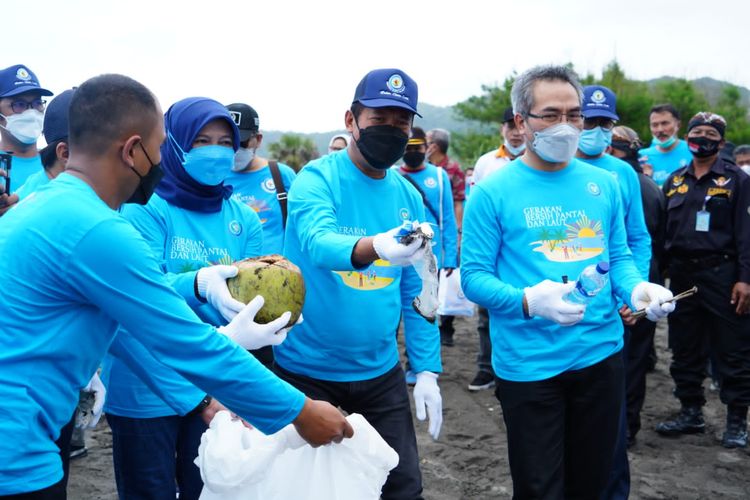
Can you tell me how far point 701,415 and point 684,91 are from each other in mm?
20096

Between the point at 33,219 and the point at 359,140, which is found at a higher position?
the point at 359,140

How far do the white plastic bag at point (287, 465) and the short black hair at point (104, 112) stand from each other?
1.13 m

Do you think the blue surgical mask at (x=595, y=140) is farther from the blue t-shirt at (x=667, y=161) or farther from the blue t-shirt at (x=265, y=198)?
the blue t-shirt at (x=667, y=161)

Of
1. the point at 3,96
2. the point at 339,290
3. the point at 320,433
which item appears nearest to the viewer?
the point at 320,433

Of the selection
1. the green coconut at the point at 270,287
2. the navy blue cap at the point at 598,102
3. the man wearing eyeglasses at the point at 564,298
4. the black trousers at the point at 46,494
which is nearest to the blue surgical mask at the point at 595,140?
the navy blue cap at the point at 598,102

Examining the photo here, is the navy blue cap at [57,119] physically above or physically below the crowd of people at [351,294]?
above

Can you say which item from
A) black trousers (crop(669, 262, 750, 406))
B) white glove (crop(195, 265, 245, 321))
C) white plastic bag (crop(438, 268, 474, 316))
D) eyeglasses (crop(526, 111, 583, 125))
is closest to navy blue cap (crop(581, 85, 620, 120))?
eyeglasses (crop(526, 111, 583, 125))

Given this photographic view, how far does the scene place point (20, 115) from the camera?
5508 mm

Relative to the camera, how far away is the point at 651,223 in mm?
5730

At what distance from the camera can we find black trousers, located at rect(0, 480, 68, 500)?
1.97 m

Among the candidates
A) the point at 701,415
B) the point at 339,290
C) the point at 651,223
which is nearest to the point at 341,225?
the point at 339,290

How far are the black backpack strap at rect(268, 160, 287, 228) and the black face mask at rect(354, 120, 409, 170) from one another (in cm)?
220

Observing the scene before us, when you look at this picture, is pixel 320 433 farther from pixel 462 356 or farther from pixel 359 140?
pixel 462 356

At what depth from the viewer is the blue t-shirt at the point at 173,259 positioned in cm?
291
